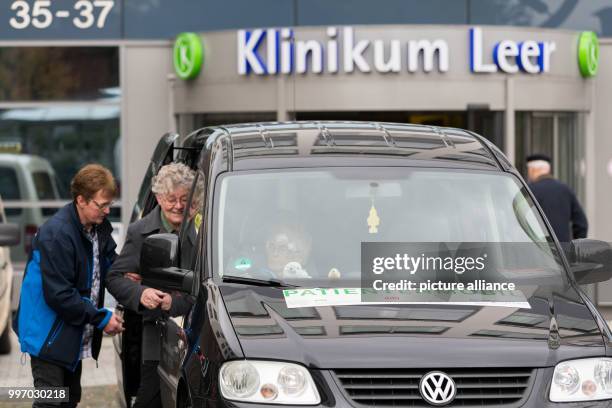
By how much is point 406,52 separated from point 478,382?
12.7 m

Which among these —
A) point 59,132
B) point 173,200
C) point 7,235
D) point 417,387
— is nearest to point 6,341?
point 7,235

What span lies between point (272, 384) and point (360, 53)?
1271 centimetres

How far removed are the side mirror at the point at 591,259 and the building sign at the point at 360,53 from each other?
11.2 metres

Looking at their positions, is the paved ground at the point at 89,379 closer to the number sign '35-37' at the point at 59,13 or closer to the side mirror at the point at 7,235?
the side mirror at the point at 7,235

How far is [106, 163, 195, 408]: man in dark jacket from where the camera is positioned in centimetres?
752

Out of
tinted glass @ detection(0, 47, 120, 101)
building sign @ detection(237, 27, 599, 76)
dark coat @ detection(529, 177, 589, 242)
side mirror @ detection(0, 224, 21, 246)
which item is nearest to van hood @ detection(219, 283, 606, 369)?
side mirror @ detection(0, 224, 21, 246)

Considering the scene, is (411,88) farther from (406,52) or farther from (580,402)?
(580,402)

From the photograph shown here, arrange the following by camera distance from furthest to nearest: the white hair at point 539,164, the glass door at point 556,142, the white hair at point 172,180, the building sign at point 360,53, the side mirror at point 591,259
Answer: the glass door at point 556,142 < the building sign at point 360,53 < the white hair at point 539,164 < the white hair at point 172,180 < the side mirror at point 591,259

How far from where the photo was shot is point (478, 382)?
5.57 meters

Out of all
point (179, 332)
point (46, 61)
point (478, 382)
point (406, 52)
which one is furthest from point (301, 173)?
point (46, 61)

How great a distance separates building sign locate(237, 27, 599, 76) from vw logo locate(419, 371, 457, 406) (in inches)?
496

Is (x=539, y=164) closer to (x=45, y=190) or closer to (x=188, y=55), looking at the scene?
(x=188, y=55)

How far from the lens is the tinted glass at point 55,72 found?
19.3 m

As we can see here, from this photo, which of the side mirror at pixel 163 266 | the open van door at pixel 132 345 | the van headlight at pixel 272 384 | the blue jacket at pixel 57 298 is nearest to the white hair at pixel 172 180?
the blue jacket at pixel 57 298
